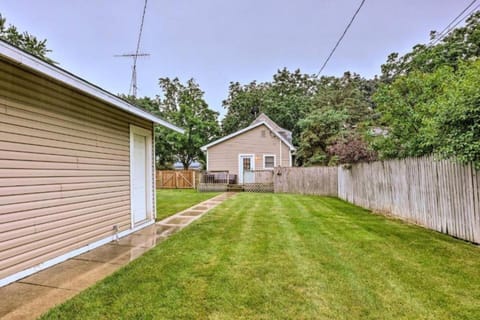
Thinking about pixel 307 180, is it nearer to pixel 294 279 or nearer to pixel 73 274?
pixel 294 279

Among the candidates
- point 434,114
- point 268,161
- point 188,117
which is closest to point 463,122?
point 434,114

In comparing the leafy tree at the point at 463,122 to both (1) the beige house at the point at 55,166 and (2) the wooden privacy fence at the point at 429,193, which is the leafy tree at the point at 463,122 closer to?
(2) the wooden privacy fence at the point at 429,193

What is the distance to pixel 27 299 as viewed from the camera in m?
2.68

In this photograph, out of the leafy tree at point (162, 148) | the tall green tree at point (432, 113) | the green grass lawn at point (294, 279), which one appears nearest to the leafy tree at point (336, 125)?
the tall green tree at point (432, 113)

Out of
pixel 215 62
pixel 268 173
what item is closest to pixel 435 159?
pixel 268 173

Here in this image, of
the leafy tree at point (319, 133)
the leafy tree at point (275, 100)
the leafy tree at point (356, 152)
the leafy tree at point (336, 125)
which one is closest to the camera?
the leafy tree at point (356, 152)

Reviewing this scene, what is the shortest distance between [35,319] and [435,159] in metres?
6.74

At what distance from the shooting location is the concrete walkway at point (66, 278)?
2.55m

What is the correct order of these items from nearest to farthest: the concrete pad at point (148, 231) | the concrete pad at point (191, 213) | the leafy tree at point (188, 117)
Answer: the concrete pad at point (148, 231) < the concrete pad at point (191, 213) < the leafy tree at point (188, 117)

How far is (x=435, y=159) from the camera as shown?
17.4 ft

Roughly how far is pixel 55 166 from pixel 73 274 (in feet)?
5.05

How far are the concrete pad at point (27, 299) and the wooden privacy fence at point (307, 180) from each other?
39.0ft

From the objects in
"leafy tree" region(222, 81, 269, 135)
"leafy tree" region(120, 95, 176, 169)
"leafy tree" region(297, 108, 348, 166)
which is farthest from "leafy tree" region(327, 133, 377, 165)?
"leafy tree" region(222, 81, 269, 135)

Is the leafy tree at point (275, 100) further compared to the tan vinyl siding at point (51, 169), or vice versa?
the leafy tree at point (275, 100)
